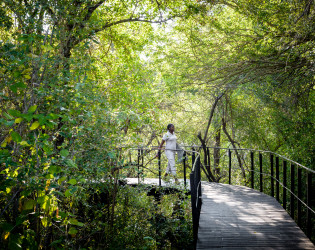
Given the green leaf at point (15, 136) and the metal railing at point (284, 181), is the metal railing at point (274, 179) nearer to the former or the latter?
the metal railing at point (284, 181)

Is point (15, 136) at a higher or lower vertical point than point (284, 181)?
higher

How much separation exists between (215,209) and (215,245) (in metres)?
2.05

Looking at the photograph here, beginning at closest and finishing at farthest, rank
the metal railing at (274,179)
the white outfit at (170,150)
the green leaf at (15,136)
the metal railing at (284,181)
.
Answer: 1. the green leaf at (15,136)
2. the metal railing at (274,179)
3. the metal railing at (284,181)
4. the white outfit at (170,150)

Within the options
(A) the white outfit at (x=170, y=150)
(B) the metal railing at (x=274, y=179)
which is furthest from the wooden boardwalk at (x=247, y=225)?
(A) the white outfit at (x=170, y=150)

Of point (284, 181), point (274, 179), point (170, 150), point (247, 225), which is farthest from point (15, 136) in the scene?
point (274, 179)

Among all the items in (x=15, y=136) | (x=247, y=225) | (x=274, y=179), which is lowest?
(x=247, y=225)

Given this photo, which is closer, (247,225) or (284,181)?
(247,225)

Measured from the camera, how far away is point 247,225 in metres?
5.64

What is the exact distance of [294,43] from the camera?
296 inches

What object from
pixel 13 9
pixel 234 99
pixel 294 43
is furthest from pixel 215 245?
pixel 234 99

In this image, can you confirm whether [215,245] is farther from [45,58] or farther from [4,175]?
[45,58]

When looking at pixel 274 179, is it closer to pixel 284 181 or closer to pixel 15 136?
pixel 284 181

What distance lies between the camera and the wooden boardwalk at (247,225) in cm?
476

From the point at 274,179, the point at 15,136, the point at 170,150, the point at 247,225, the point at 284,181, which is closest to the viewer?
the point at 15,136
